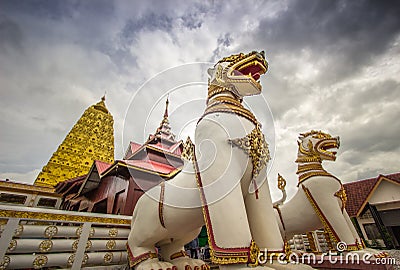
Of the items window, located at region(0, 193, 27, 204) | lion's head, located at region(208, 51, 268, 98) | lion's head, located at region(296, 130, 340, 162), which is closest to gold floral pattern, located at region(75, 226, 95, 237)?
lion's head, located at region(208, 51, 268, 98)

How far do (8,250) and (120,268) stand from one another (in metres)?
1.18

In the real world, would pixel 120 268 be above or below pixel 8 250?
below

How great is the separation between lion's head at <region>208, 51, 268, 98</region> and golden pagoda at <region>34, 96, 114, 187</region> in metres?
15.4

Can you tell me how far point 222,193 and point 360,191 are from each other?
12714 mm

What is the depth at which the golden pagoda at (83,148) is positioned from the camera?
14.1 m

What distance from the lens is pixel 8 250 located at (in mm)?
2018

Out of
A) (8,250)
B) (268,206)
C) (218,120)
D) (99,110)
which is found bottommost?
(8,250)

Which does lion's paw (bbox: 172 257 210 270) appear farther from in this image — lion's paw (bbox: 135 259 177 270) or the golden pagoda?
the golden pagoda

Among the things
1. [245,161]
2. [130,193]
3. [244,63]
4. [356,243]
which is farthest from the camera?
[130,193]

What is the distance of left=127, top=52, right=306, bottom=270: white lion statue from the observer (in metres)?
1.49

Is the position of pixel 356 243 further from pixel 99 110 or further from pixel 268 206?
pixel 99 110

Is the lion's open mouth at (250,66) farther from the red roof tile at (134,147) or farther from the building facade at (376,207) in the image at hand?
the building facade at (376,207)

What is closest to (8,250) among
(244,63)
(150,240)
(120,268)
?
(120,268)

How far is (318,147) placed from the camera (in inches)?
149
